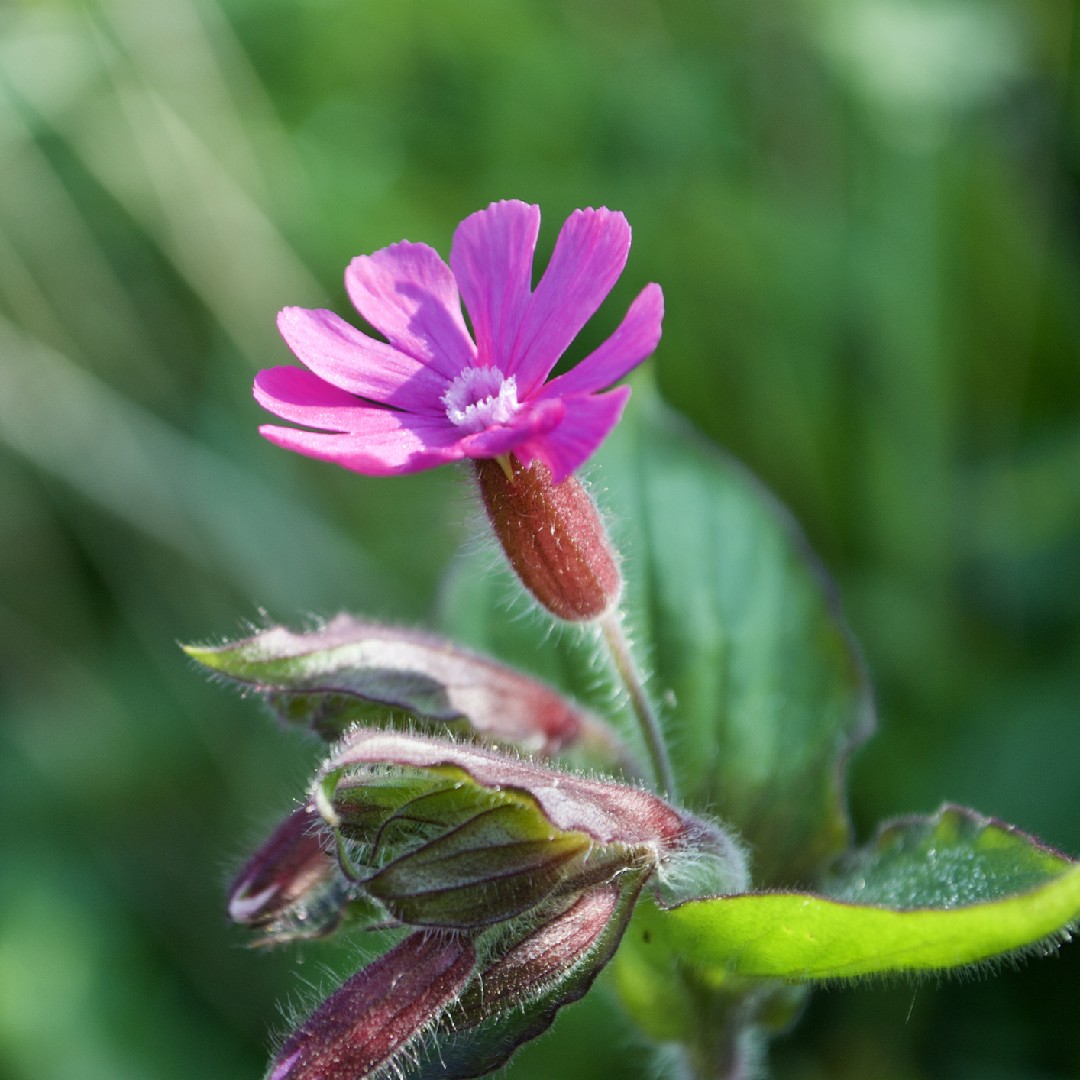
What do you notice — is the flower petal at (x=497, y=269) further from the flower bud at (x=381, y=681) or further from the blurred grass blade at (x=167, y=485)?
the blurred grass blade at (x=167, y=485)

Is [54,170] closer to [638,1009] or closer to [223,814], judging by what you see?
[223,814]

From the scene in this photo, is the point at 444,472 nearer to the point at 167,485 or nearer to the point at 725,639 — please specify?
the point at 167,485

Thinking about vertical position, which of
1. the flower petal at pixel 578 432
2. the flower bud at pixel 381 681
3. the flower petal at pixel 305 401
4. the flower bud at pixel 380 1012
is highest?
the flower petal at pixel 305 401

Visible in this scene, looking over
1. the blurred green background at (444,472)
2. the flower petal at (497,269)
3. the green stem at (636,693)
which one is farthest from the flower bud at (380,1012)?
the blurred green background at (444,472)

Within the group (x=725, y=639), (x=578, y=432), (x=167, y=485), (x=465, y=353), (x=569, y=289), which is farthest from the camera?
(x=167, y=485)

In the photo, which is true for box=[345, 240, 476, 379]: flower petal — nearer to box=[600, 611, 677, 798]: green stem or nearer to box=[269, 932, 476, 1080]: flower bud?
box=[600, 611, 677, 798]: green stem

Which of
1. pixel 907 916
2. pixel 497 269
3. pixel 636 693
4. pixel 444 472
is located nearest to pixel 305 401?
pixel 497 269
